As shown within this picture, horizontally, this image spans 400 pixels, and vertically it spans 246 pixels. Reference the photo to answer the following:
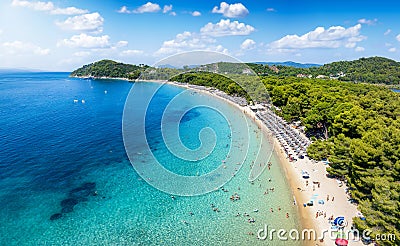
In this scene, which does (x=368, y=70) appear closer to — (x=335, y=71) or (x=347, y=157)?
(x=335, y=71)

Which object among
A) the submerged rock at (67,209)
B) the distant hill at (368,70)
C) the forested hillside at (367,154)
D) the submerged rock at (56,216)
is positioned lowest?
the submerged rock at (56,216)

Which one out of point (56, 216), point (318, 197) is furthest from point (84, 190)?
point (318, 197)

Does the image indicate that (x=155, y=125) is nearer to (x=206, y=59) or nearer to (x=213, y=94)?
Result: (x=213, y=94)

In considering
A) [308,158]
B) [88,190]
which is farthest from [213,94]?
[88,190]

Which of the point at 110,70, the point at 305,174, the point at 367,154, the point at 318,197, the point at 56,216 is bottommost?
the point at 56,216

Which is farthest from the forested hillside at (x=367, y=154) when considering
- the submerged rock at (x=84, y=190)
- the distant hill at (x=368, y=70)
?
the distant hill at (x=368, y=70)

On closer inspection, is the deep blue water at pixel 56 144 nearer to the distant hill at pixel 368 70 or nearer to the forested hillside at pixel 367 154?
the forested hillside at pixel 367 154

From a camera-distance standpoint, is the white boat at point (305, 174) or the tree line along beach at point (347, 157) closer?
the tree line along beach at point (347, 157)

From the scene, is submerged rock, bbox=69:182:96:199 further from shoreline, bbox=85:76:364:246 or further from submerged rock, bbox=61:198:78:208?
shoreline, bbox=85:76:364:246
